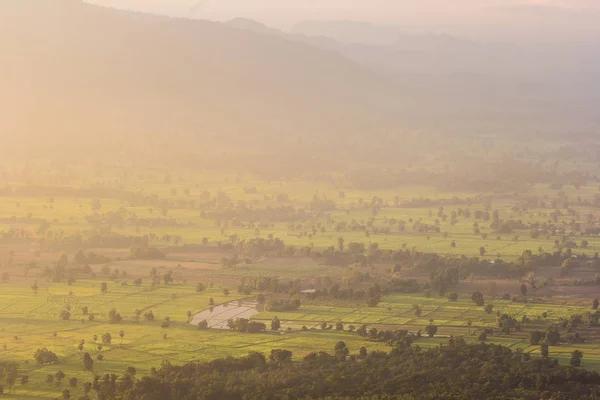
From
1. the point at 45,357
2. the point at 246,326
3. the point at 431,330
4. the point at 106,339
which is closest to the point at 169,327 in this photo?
the point at 246,326

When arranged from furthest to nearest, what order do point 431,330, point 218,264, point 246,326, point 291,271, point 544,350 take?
point 218,264, point 291,271, point 246,326, point 431,330, point 544,350

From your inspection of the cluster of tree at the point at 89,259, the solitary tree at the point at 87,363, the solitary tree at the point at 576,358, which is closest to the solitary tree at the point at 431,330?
the solitary tree at the point at 576,358

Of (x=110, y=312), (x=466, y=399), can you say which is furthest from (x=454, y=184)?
(x=466, y=399)

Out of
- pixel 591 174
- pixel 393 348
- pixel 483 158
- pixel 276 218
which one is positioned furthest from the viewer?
pixel 483 158

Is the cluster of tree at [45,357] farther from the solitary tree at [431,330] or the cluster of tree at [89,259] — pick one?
the cluster of tree at [89,259]

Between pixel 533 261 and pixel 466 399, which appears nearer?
pixel 466 399

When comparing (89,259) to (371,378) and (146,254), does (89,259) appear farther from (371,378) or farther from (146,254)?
(371,378)

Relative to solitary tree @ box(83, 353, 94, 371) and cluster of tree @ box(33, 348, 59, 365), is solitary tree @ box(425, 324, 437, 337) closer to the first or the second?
solitary tree @ box(83, 353, 94, 371)

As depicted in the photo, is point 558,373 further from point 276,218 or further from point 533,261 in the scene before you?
point 276,218
